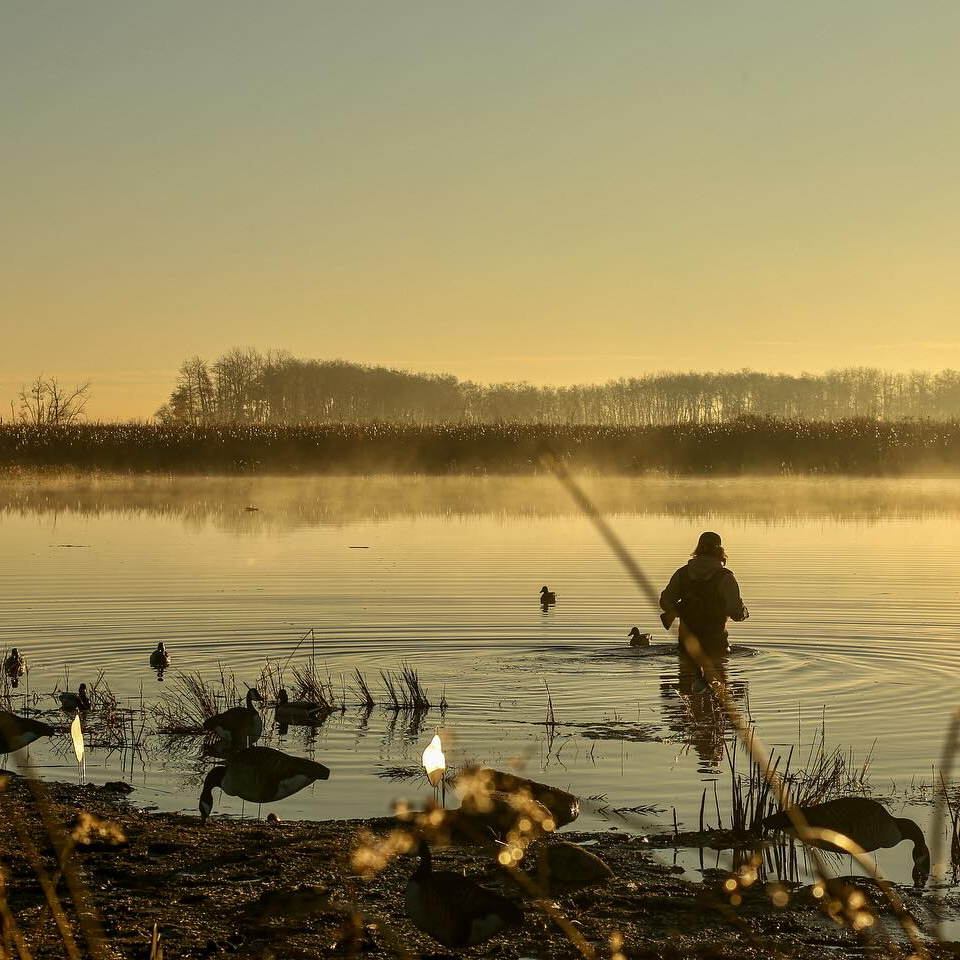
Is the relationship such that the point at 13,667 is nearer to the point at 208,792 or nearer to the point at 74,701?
the point at 74,701

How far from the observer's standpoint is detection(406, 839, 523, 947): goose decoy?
18.1ft

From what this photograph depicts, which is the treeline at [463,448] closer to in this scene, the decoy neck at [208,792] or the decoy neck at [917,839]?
the decoy neck at [208,792]

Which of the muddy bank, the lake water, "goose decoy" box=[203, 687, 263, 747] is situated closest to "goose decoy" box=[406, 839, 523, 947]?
the muddy bank

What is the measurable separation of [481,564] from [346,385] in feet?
562

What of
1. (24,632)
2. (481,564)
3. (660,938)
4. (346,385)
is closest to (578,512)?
(481,564)

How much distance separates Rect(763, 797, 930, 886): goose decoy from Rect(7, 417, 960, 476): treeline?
5128 cm

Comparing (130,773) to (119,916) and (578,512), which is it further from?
(578,512)

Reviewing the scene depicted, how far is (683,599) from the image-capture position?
15.2 meters

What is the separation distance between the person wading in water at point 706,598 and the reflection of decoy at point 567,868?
7.81 m

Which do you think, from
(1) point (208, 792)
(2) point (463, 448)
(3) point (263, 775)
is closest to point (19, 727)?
(1) point (208, 792)

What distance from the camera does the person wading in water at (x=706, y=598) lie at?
49.0 ft

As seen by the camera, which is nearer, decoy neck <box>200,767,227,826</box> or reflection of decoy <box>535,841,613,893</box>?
reflection of decoy <box>535,841,613,893</box>

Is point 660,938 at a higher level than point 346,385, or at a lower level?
lower

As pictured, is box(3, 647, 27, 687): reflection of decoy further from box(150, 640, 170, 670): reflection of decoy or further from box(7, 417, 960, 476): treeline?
box(7, 417, 960, 476): treeline
